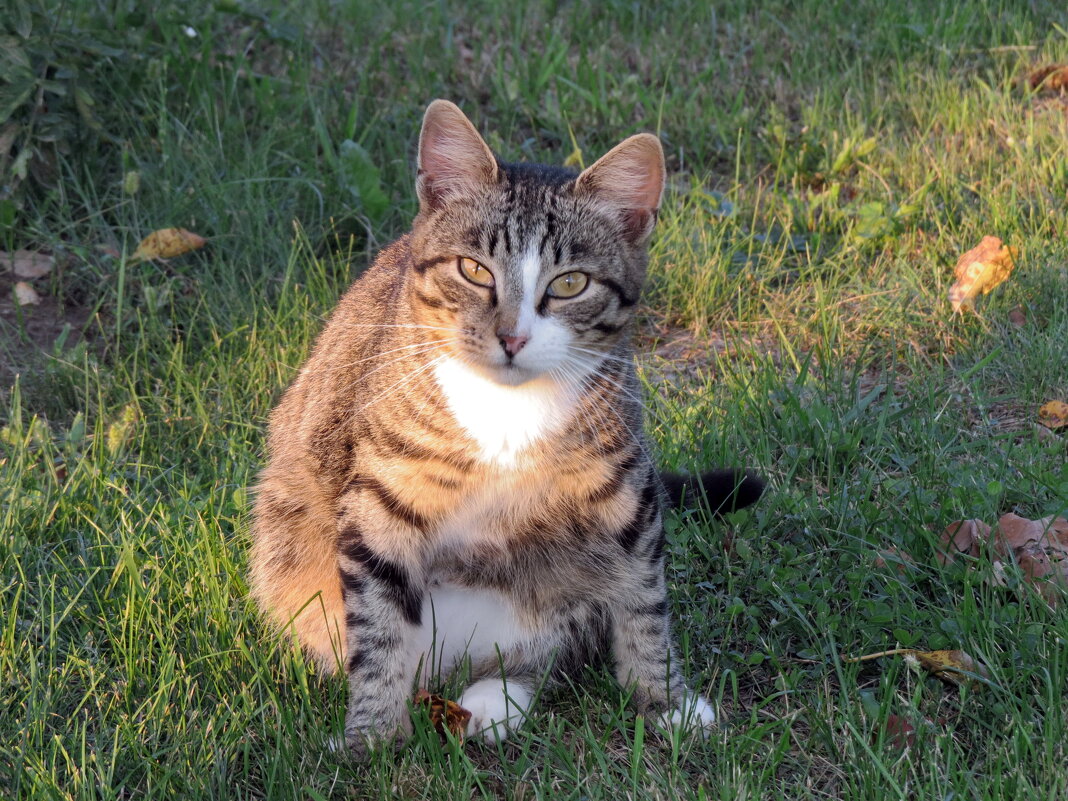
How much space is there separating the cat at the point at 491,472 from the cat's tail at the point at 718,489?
0.94 feet

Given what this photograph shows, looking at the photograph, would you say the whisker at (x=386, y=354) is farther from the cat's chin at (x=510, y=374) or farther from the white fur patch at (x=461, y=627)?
the white fur patch at (x=461, y=627)

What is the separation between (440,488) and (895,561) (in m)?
1.15

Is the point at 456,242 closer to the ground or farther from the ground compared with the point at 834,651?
farther from the ground

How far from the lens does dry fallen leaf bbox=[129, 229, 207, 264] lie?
167 inches

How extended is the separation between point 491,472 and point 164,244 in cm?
226

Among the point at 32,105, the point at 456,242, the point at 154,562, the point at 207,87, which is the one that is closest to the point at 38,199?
the point at 32,105

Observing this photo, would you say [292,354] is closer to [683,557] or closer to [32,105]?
[32,105]

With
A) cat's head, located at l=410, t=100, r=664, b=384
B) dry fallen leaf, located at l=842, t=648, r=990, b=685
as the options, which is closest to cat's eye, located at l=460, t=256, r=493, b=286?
cat's head, located at l=410, t=100, r=664, b=384

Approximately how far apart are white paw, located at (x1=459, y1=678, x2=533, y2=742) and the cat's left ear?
107 centimetres

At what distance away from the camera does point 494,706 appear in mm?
2637

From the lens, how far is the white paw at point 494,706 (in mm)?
2582

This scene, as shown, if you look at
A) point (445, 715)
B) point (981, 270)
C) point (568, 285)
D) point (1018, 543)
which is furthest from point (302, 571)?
point (981, 270)

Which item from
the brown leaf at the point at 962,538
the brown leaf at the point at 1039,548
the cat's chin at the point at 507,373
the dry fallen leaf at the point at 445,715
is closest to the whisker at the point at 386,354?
the cat's chin at the point at 507,373

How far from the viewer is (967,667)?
2520mm
